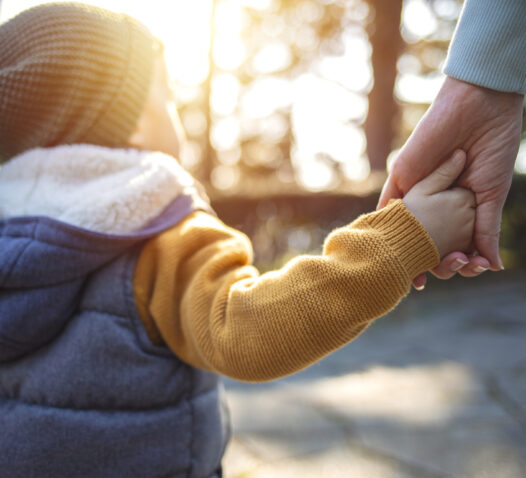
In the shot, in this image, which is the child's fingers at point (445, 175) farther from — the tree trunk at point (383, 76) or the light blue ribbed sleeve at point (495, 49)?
the tree trunk at point (383, 76)

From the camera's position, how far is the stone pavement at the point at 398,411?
1741mm

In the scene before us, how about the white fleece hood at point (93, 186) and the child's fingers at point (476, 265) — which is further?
the white fleece hood at point (93, 186)

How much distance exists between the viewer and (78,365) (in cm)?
102

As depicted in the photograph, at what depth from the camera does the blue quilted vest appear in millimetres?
1010

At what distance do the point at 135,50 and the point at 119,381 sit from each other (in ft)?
2.89

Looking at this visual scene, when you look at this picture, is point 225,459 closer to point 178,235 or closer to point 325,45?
point 178,235

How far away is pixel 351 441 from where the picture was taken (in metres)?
1.95

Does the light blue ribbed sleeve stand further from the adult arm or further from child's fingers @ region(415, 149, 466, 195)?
child's fingers @ region(415, 149, 466, 195)

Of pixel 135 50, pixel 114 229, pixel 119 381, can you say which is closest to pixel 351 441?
Answer: pixel 119 381

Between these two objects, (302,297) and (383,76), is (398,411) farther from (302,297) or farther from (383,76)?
(383,76)

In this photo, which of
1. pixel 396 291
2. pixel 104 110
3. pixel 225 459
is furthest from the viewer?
pixel 225 459

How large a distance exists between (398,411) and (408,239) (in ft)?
5.52

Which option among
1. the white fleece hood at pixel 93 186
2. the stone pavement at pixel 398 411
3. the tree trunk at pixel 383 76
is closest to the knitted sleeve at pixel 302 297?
the white fleece hood at pixel 93 186

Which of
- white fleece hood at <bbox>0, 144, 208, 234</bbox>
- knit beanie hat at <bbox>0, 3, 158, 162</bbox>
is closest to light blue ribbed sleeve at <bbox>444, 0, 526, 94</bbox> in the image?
white fleece hood at <bbox>0, 144, 208, 234</bbox>
